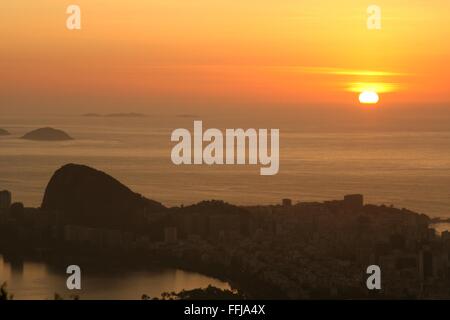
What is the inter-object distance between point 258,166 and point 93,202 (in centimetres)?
1356

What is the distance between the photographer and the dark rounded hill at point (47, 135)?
3784cm

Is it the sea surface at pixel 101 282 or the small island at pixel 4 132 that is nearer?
the sea surface at pixel 101 282

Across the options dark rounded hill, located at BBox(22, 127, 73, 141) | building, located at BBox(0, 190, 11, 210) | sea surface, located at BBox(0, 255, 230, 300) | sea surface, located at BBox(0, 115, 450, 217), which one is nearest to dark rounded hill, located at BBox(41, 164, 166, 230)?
building, located at BBox(0, 190, 11, 210)

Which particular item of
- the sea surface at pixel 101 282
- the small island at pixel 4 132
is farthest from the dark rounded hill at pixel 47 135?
the sea surface at pixel 101 282

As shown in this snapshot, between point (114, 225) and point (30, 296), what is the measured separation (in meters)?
4.32

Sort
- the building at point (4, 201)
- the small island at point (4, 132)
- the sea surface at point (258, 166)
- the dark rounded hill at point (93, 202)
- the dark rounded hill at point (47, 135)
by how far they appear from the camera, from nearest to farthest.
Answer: the dark rounded hill at point (93, 202) < the building at point (4, 201) < the sea surface at point (258, 166) < the dark rounded hill at point (47, 135) < the small island at point (4, 132)

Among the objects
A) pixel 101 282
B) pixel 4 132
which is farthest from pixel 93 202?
pixel 4 132

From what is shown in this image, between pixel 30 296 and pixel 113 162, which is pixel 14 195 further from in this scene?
pixel 30 296

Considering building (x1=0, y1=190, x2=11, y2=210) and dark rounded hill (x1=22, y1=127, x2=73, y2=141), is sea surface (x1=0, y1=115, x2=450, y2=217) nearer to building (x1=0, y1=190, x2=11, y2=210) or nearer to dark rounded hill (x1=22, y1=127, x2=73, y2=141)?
dark rounded hill (x1=22, y1=127, x2=73, y2=141)

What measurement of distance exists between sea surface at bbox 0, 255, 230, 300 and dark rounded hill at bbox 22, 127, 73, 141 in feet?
86.1

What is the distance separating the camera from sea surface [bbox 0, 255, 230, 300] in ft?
33.5

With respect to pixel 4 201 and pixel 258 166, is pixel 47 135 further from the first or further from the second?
pixel 4 201

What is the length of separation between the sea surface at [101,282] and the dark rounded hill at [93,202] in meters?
2.76

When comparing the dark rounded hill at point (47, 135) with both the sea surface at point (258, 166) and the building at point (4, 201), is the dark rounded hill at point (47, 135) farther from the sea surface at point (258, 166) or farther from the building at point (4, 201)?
the building at point (4, 201)
